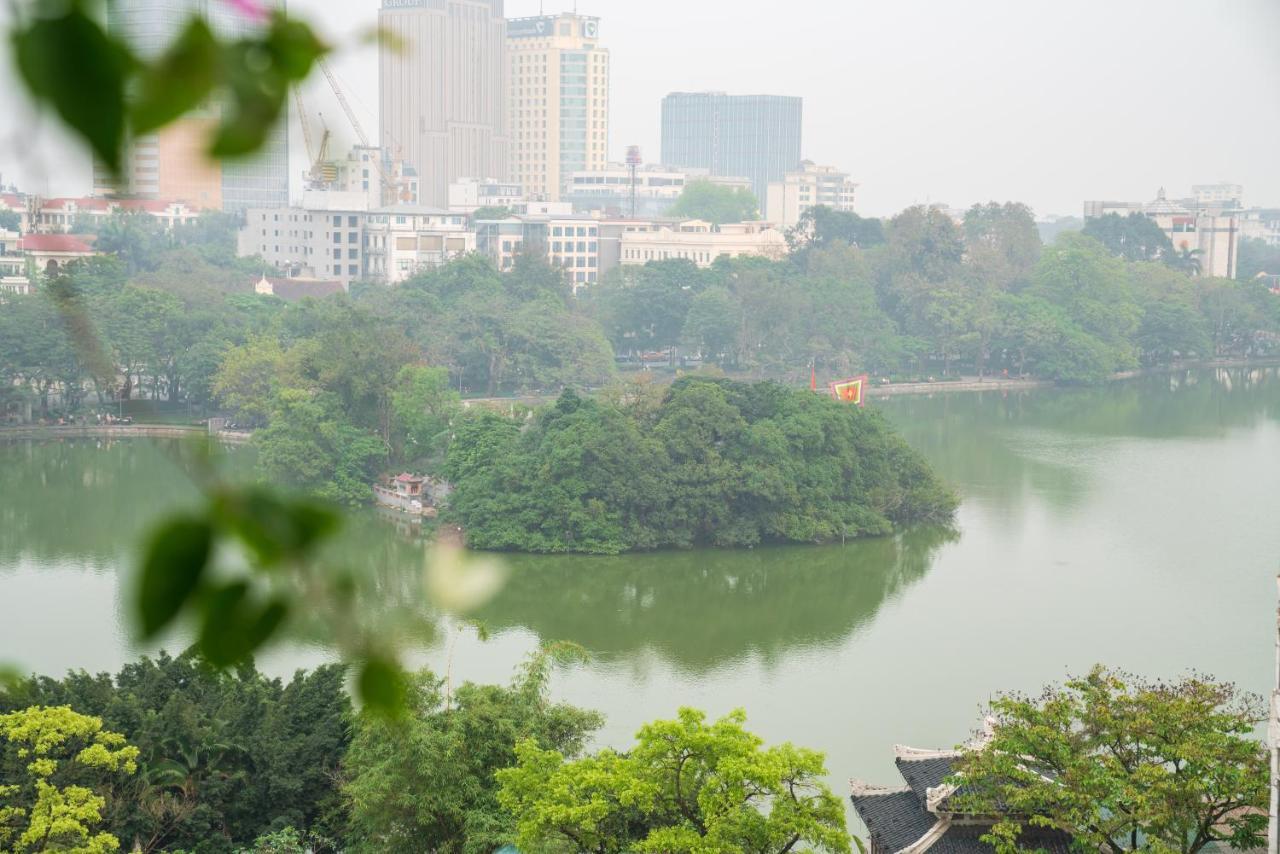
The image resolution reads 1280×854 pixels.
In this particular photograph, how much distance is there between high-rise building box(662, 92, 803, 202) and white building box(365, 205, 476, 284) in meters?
35.0

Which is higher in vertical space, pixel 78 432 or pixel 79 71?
pixel 79 71

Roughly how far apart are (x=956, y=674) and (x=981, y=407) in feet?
51.0

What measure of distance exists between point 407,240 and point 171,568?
3477 centimetres

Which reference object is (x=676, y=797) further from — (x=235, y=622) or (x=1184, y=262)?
(x=1184, y=262)

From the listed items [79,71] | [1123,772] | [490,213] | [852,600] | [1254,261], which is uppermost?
[490,213]

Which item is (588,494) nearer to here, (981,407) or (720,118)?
(981,407)

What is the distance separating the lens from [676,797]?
676 cm

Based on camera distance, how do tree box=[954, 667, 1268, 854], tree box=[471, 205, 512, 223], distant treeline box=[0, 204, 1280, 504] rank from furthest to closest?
tree box=[471, 205, 512, 223], distant treeline box=[0, 204, 1280, 504], tree box=[954, 667, 1268, 854]

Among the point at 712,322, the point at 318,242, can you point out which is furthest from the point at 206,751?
the point at 318,242

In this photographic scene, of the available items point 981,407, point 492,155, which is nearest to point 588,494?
point 981,407

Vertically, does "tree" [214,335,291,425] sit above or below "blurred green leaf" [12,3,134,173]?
below

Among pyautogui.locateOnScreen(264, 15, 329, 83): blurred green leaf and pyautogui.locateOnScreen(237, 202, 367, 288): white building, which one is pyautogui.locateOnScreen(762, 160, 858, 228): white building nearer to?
pyautogui.locateOnScreen(237, 202, 367, 288): white building

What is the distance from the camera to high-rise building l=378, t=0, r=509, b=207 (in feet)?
174

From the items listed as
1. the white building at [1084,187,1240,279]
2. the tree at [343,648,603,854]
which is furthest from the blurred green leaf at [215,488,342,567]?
the white building at [1084,187,1240,279]
